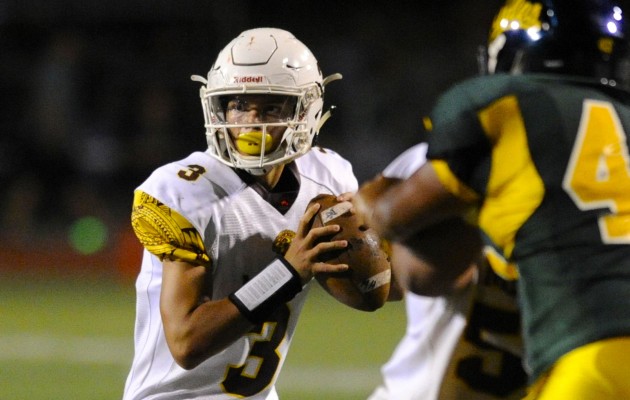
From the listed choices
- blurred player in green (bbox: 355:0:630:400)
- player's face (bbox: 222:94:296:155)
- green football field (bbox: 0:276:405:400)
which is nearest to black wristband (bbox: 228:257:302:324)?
player's face (bbox: 222:94:296:155)

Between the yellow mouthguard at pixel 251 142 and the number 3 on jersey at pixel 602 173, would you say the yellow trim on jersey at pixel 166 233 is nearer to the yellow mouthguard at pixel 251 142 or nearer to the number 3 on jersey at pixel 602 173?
the yellow mouthguard at pixel 251 142

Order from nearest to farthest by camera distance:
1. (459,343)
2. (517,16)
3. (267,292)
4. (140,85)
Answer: (517,16) < (459,343) < (267,292) < (140,85)

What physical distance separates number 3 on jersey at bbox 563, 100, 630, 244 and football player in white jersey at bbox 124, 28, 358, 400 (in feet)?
2.92

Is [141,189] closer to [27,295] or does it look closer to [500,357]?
[500,357]

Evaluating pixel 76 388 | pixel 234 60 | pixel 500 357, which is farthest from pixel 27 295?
pixel 500 357

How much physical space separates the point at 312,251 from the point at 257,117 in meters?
0.52

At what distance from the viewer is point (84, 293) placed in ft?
28.7

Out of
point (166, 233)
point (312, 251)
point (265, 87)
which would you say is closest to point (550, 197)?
point (312, 251)

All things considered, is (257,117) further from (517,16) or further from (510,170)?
(510,170)

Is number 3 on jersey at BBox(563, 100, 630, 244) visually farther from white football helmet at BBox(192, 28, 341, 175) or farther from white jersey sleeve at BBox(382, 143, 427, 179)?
white football helmet at BBox(192, 28, 341, 175)

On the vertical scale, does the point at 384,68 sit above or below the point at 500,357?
below

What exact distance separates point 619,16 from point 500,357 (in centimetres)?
73

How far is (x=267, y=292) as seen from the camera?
8.38ft

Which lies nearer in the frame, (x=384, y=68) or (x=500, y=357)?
(x=500, y=357)
